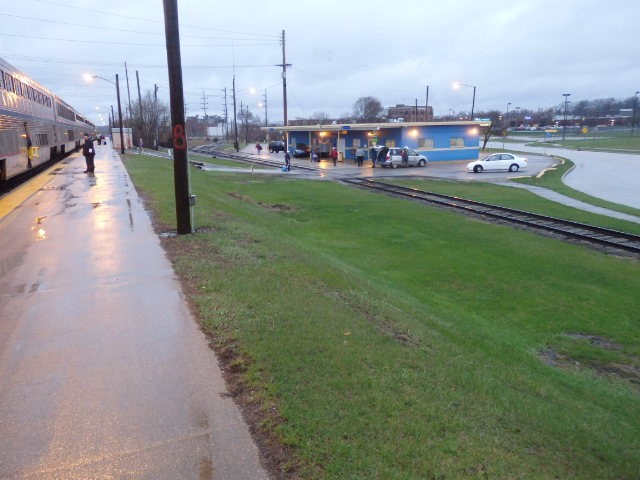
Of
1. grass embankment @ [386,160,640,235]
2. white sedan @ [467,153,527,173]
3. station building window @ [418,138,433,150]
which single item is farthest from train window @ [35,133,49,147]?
station building window @ [418,138,433,150]

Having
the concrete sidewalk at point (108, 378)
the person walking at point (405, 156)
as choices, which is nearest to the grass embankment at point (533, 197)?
the person walking at point (405, 156)

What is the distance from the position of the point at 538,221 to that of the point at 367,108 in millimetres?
125787

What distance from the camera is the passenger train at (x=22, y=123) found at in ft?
55.9

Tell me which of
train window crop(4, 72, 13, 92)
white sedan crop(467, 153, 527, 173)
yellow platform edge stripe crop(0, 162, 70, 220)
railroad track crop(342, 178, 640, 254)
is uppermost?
train window crop(4, 72, 13, 92)

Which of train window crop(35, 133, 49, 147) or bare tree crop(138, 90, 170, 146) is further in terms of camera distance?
bare tree crop(138, 90, 170, 146)

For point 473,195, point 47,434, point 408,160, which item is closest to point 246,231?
point 47,434

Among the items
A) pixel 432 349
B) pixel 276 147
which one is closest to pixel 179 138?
pixel 432 349

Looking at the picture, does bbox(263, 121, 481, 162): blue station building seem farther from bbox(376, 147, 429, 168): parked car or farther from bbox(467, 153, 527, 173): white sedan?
bbox(467, 153, 527, 173): white sedan

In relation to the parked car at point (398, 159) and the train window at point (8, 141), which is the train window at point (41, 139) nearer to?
the train window at point (8, 141)

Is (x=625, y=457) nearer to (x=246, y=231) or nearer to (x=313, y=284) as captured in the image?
(x=313, y=284)

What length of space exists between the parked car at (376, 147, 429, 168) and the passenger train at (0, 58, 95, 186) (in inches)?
995

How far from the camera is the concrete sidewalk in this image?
363 cm

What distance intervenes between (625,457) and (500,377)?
4.94ft

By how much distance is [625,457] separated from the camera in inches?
177
